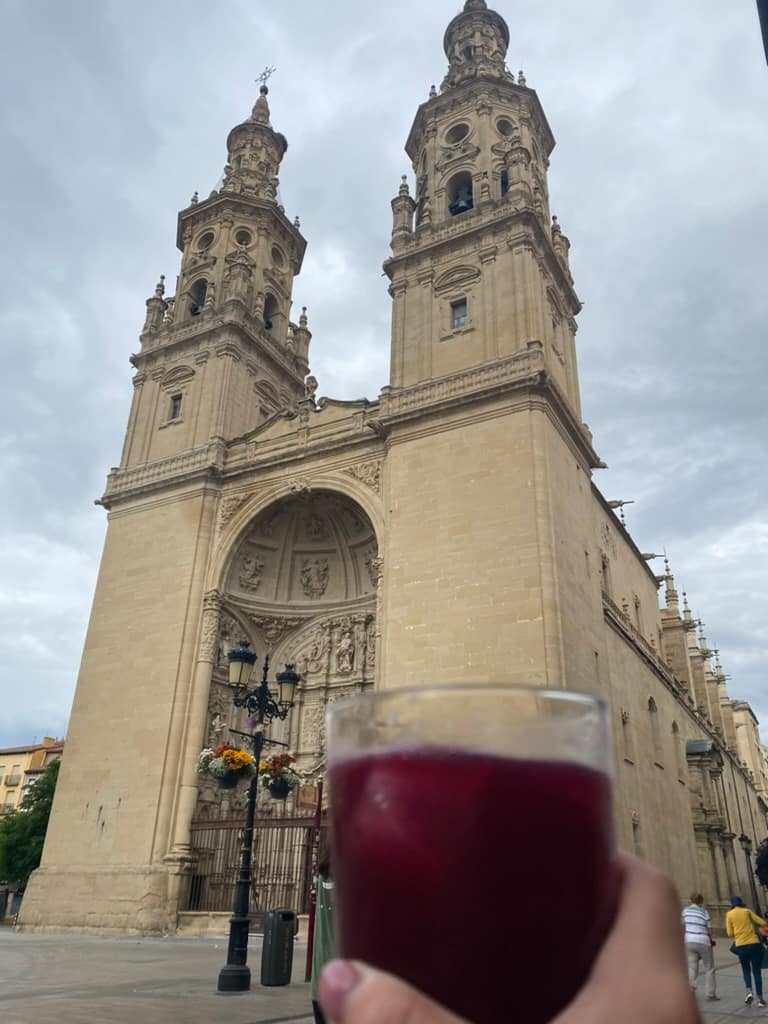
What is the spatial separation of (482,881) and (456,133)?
2902 centimetres

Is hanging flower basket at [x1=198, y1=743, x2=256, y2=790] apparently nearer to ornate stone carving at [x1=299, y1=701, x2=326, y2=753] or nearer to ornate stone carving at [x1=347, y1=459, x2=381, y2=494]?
ornate stone carving at [x1=299, y1=701, x2=326, y2=753]

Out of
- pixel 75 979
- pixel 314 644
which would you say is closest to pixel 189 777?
pixel 314 644

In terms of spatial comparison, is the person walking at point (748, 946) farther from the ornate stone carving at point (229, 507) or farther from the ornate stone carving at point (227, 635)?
the ornate stone carving at point (229, 507)

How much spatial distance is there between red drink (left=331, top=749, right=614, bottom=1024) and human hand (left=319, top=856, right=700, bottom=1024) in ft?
0.07

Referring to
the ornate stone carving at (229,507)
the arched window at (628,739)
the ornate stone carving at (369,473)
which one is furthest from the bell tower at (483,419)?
the ornate stone carving at (229,507)

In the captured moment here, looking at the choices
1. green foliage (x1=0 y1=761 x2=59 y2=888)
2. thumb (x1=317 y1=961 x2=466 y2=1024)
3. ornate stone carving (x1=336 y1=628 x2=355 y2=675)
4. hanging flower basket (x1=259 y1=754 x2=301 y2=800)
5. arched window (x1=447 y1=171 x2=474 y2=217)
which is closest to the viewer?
thumb (x1=317 y1=961 x2=466 y2=1024)

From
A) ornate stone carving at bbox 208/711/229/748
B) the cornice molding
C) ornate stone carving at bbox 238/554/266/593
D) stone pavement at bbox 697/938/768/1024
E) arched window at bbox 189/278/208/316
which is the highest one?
arched window at bbox 189/278/208/316

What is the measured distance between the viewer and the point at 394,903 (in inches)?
34.0

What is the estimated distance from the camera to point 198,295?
2881cm

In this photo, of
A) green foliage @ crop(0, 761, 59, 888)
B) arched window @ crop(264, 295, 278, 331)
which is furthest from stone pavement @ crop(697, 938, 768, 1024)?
green foliage @ crop(0, 761, 59, 888)

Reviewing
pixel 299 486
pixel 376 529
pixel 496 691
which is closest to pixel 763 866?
pixel 496 691

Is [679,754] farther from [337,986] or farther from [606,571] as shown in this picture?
[337,986]

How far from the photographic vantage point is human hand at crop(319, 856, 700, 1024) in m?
0.81

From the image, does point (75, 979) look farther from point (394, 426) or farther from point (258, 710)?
point (394, 426)
